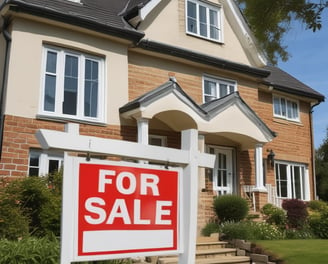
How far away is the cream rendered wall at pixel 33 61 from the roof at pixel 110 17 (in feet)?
1.27

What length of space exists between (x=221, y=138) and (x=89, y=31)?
622cm

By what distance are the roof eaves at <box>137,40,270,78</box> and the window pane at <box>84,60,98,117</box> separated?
1880 millimetres

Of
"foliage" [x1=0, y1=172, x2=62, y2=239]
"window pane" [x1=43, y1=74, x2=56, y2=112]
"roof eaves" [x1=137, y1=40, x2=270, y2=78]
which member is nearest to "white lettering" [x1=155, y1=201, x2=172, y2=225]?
"foliage" [x1=0, y1=172, x2=62, y2=239]

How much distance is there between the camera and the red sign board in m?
3.50

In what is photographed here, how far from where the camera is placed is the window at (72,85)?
38.6 feet

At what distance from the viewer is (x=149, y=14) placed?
14406mm

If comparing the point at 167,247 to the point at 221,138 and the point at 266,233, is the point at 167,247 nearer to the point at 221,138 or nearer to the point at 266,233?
the point at 266,233

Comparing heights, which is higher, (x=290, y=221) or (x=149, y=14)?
(x=149, y=14)

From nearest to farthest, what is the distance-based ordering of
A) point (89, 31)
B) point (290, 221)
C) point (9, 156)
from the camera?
1. point (9, 156)
2. point (89, 31)
3. point (290, 221)

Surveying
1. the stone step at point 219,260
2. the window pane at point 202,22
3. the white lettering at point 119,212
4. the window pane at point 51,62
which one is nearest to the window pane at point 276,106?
the window pane at point 202,22

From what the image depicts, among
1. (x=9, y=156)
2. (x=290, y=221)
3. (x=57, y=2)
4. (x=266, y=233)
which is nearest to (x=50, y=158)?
(x=9, y=156)

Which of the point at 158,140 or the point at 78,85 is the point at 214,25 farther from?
the point at 78,85

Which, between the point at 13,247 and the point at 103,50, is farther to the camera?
the point at 103,50

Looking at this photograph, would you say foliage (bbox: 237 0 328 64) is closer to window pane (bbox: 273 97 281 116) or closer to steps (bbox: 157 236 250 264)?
steps (bbox: 157 236 250 264)
